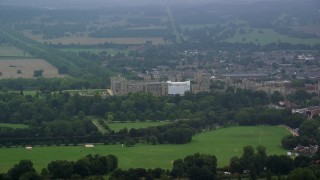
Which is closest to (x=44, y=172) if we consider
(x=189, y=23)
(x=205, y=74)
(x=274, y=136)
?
(x=274, y=136)

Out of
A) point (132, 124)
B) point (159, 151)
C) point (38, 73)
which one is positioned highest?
point (38, 73)

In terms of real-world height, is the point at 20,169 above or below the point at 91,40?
below

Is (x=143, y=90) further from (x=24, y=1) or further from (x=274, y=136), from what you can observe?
(x=24, y=1)

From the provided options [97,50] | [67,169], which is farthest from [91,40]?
[67,169]

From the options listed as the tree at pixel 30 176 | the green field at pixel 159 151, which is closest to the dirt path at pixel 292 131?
the green field at pixel 159 151

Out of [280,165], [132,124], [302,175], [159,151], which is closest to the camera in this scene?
[302,175]

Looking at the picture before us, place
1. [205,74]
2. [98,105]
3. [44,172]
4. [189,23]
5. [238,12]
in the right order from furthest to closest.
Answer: [238,12]
[189,23]
[205,74]
[98,105]
[44,172]

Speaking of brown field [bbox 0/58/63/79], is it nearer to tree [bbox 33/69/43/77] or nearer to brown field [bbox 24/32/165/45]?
tree [bbox 33/69/43/77]

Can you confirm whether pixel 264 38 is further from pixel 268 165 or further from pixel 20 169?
pixel 20 169
